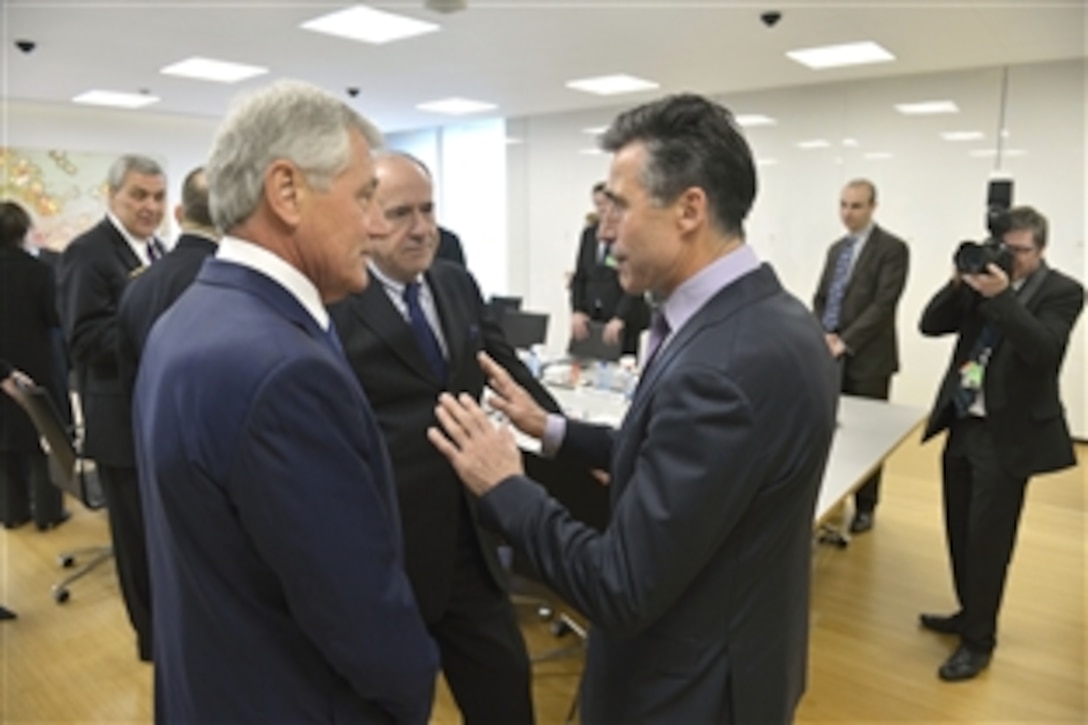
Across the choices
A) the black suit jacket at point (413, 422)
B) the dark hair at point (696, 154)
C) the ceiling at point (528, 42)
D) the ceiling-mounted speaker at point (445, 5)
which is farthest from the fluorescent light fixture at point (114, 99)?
the dark hair at point (696, 154)

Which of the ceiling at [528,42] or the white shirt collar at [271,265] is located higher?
the ceiling at [528,42]

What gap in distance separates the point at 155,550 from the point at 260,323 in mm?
414

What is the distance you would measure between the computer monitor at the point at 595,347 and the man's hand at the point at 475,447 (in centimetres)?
323

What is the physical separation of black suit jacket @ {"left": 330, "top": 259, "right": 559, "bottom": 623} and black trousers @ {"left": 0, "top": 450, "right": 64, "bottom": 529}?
3.24 metres

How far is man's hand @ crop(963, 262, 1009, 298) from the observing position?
7.96 ft

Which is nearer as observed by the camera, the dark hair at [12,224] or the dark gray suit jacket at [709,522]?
the dark gray suit jacket at [709,522]

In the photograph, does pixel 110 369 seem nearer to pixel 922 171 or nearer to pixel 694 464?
pixel 694 464

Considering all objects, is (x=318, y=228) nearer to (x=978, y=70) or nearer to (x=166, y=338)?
(x=166, y=338)

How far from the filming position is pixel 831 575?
3561mm

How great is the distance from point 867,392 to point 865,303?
20.3 inches

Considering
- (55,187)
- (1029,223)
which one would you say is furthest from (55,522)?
(55,187)

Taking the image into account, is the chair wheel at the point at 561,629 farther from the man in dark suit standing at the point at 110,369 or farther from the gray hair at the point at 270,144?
the gray hair at the point at 270,144

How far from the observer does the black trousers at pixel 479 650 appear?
5.86 ft

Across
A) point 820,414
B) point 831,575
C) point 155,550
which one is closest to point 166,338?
point 155,550
